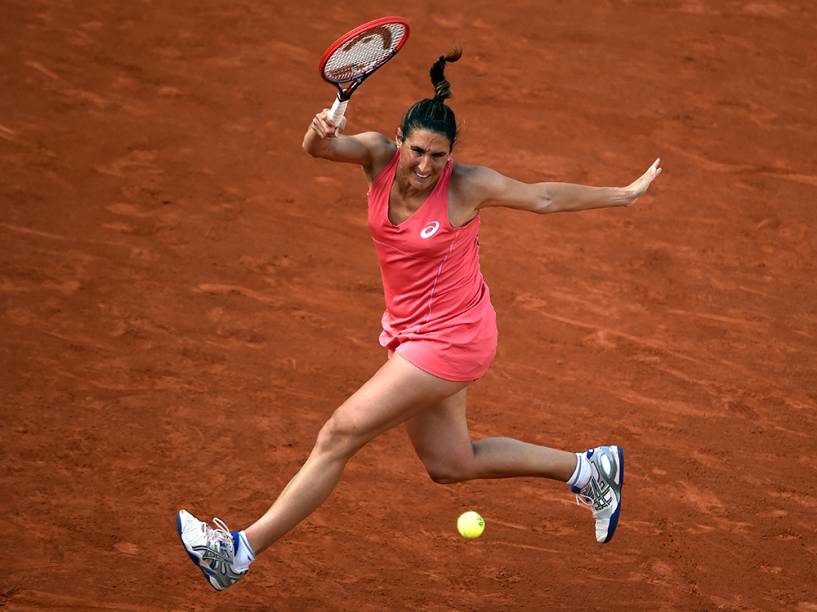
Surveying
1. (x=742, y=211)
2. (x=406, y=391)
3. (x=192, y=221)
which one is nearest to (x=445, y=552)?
(x=406, y=391)

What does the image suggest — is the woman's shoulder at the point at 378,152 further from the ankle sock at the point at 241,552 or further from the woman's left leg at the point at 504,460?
the ankle sock at the point at 241,552

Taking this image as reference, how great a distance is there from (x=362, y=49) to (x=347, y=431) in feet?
5.30

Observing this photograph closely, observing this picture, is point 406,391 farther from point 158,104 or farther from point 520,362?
point 158,104

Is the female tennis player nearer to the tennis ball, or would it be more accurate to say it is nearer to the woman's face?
the woman's face

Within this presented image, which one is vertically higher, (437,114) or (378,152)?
(437,114)

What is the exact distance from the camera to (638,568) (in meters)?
6.03

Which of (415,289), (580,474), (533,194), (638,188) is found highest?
(533,194)

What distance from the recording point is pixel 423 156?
4.87 metres

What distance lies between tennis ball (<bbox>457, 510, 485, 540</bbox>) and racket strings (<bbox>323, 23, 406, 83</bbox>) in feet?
7.28

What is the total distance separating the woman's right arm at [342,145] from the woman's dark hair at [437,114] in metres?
0.16

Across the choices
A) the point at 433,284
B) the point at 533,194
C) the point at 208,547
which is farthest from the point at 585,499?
the point at 208,547

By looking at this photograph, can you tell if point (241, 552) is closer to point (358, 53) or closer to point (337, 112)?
point (337, 112)

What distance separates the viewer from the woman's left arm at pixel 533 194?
16.4 feet

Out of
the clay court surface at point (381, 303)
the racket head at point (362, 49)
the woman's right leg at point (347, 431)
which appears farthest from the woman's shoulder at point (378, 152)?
the clay court surface at point (381, 303)
